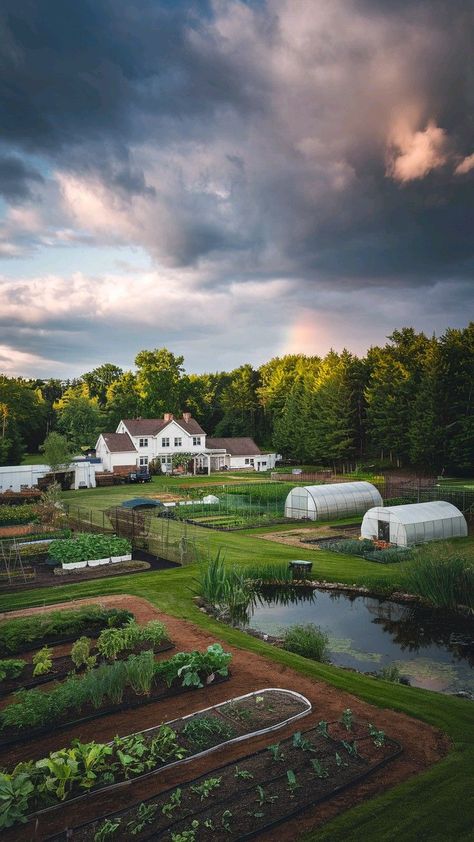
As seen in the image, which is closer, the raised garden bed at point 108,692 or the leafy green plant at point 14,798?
the leafy green plant at point 14,798

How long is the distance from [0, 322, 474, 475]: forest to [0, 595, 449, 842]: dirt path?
1858 inches

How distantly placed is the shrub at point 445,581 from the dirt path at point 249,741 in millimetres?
7199

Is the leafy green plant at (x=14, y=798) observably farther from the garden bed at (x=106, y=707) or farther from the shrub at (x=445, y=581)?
the shrub at (x=445, y=581)

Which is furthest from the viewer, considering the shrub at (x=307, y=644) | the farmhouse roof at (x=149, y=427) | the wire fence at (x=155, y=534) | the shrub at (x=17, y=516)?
the farmhouse roof at (x=149, y=427)

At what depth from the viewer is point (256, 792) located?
736cm

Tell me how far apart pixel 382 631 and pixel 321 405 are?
5476 cm

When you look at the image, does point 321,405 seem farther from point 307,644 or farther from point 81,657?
point 81,657

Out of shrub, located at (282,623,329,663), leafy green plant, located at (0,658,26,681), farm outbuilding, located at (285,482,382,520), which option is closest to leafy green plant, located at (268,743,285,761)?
shrub, located at (282,623,329,663)

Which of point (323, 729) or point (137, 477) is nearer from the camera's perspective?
point (323, 729)

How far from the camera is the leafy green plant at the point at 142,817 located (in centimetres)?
667

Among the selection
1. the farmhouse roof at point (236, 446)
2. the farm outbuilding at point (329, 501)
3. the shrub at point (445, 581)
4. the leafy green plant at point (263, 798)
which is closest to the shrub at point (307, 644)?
the shrub at point (445, 581)

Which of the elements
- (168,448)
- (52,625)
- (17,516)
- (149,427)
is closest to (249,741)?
(52,625)

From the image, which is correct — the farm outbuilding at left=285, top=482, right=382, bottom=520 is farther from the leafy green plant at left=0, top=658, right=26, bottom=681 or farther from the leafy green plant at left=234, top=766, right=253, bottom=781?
the leafy green plant at left=234, top=766, right=253, bottom=781

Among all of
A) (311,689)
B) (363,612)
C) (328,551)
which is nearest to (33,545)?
(328,551)
